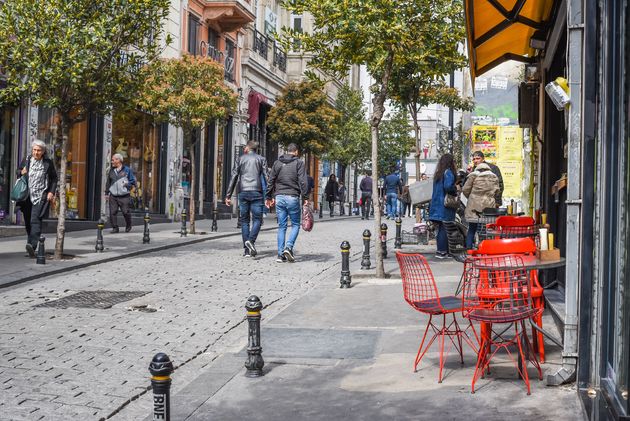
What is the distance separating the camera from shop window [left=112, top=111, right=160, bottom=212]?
2378 cm

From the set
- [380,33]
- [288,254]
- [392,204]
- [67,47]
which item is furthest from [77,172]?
[392,204]

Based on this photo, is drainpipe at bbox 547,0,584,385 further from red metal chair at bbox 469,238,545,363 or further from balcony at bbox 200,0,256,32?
balcony at bbox 200,0,256,32

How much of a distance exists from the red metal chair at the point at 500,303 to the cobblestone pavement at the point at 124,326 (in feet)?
7.01

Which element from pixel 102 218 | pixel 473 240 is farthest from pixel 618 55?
pixel 102 218

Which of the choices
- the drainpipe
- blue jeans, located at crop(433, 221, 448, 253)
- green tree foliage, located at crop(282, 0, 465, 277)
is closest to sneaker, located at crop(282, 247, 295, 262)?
green tree foliage, located at crop(282, 0, 465, 277)

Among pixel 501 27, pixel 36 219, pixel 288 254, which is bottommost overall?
pixel 288 254

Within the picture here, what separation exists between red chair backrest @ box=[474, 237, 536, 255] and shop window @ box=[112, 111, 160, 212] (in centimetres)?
1770

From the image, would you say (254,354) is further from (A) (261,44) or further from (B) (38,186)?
(A) (261,44)

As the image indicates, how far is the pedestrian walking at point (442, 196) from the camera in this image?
14570 millimetres

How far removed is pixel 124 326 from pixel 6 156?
11284 mm

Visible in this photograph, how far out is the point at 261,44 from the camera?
36312 millimetres

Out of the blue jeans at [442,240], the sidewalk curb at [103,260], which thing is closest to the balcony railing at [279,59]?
the sidewalk curb at [103,260]

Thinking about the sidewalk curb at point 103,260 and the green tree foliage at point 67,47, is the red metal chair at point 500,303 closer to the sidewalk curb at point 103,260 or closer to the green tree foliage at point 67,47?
the sidewalk curb at point 103,260

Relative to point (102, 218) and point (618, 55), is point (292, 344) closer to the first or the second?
point (618, 55)
